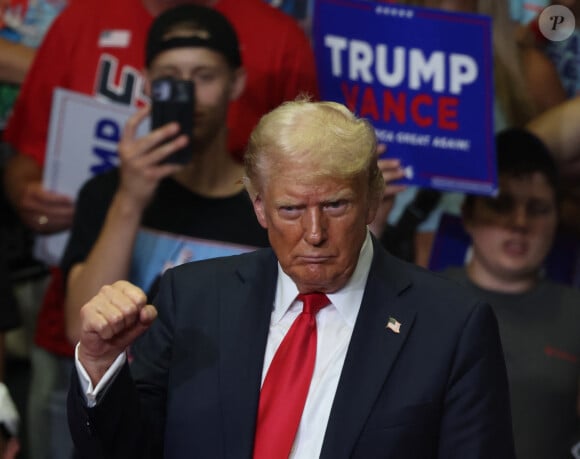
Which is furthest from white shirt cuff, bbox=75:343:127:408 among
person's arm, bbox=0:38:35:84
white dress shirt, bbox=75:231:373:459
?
person's arm, bbox=0:38:35:84

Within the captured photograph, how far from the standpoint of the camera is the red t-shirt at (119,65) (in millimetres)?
2785

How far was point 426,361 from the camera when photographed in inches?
63.4

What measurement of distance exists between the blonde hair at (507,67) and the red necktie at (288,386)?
1204 mm

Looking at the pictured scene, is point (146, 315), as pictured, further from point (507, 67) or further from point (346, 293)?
point (507, 67)

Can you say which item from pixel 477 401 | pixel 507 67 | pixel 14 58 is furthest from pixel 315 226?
pixel 14 58

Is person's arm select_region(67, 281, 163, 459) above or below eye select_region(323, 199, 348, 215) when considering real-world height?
below

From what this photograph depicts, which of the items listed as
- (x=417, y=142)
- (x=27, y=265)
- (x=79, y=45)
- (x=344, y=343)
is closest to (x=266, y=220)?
(x=344, y=343)

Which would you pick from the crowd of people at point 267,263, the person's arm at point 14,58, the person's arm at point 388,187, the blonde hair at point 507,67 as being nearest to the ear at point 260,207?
the crowd of people at point 267,263

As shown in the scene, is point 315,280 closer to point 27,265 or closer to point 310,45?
point 310,45

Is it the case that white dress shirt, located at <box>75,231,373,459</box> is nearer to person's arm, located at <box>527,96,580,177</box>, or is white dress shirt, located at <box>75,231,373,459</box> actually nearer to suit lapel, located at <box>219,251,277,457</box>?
suit lapel, located at <box>219,251,277,457</box>

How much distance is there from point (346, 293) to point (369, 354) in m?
0.10

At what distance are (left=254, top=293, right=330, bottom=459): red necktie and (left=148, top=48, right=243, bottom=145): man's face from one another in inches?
38.6

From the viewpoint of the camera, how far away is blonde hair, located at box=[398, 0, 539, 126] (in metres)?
2.64

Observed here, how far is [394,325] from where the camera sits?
1638 millimetres
